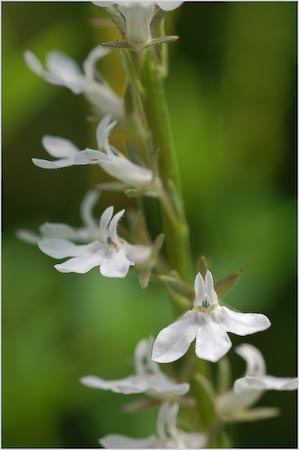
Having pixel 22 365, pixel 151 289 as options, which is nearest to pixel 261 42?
pixel 151 289

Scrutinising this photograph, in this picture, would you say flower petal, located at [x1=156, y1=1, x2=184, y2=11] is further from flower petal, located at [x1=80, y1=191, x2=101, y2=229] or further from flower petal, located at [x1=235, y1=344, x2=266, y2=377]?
flower petal, located at [x1=235, y1=344, x2=266, y2=377]

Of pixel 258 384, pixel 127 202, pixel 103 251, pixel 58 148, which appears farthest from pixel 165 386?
pixel 127 202

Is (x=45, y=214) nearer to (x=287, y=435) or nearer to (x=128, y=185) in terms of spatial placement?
(x=287, y=435)

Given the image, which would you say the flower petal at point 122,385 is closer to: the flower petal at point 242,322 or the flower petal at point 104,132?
the flower petal at point 242,322

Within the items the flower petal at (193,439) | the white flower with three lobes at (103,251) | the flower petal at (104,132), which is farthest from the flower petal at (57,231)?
the flower petal at (193,439)

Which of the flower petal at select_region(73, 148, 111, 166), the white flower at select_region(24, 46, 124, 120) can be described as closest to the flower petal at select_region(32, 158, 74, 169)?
the flower petal at select_region(73, 148, 111, 166)

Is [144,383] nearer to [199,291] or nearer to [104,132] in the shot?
[199,291]
